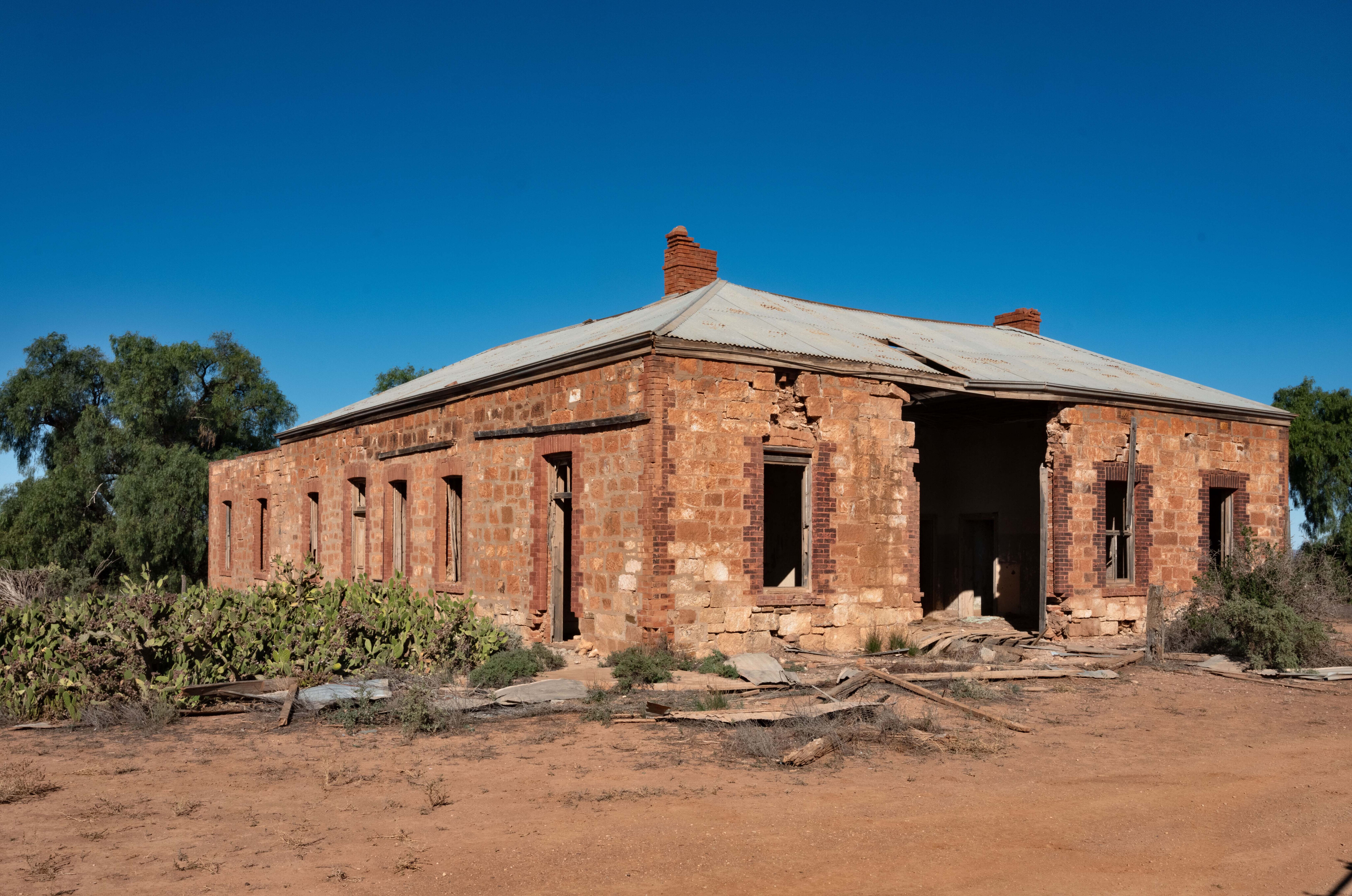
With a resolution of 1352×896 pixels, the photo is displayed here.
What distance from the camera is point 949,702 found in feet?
31.1

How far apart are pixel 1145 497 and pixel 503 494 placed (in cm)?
996

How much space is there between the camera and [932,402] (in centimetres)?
1612

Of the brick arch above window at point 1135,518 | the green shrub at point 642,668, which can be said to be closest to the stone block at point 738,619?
the green shrub at point 642,668

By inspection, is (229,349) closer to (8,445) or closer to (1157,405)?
(8,445)

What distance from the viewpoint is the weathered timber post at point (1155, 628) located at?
1281 centimetres

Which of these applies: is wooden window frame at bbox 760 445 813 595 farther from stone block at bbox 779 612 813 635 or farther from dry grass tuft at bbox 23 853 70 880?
dry grass tuft at bbox 23 853 70 880

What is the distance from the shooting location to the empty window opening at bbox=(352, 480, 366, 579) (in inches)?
766

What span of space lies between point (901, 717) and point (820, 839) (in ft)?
10.4

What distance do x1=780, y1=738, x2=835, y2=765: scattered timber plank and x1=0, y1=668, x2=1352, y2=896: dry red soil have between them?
0.09m

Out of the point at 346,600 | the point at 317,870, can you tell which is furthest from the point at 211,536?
the point at 317,870

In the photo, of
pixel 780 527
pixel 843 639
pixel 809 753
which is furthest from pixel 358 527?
pixel 809 753

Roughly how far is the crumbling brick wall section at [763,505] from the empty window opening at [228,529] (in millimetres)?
18855

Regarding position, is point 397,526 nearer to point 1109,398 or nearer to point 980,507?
point 980,507

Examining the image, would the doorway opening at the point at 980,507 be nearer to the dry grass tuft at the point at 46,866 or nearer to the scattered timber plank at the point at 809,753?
the scattered timber plank at the point at 809,753
